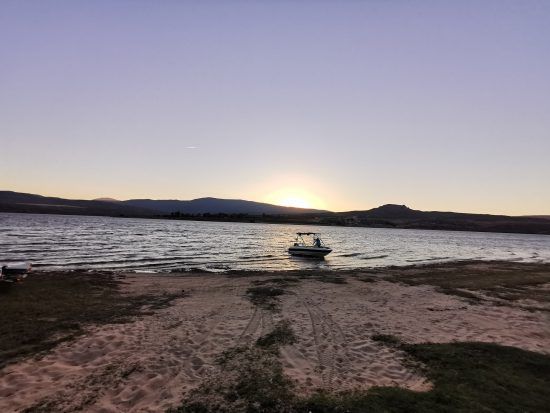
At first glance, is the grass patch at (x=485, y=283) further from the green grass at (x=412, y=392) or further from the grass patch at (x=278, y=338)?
the grass patch at (x=278, y=338)

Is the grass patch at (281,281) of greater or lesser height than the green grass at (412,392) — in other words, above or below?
below

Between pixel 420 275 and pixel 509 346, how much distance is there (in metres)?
21.8

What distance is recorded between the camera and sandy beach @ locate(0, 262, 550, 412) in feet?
29.1

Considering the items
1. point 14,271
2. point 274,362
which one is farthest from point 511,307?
point 14,271

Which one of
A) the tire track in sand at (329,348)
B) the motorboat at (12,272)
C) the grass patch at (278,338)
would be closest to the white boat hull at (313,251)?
the tire track in sand at (329,348)

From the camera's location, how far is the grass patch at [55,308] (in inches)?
477

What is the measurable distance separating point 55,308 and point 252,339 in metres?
9.50

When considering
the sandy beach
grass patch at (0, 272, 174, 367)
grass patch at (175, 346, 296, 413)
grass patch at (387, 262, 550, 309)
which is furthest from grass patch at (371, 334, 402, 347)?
grass patch at (387, 262, 550, 309)

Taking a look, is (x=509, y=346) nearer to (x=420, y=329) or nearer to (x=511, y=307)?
(x=420, y=329)

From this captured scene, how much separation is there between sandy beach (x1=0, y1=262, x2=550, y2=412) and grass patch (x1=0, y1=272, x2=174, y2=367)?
0.72 metres

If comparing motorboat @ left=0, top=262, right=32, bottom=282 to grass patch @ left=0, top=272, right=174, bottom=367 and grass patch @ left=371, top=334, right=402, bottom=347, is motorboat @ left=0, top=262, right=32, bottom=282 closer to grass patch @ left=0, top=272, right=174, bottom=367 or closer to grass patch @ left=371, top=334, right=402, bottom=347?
grass patch @ left=0, top=272, right=174, bottom=367

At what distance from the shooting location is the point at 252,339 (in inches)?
505

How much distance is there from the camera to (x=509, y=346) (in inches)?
488

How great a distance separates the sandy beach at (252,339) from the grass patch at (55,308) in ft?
2.35
